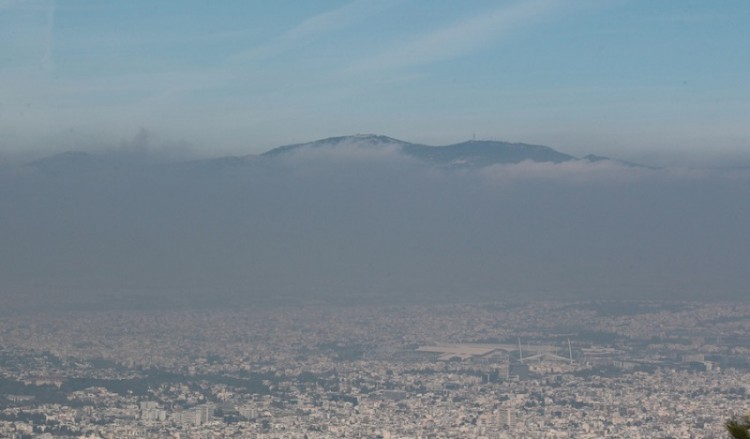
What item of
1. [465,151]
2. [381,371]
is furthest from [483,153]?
[381,371]

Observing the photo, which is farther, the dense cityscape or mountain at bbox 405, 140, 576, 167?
mountain at bbox 405, 140, 576, 167

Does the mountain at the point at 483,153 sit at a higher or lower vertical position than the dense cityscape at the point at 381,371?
higher

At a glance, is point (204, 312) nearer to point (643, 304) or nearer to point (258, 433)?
point (643, 304)

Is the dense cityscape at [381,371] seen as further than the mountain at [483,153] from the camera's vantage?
No

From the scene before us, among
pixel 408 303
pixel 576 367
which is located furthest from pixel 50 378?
pixel 408 303

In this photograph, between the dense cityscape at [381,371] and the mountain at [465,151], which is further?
the mountain at [465,151]

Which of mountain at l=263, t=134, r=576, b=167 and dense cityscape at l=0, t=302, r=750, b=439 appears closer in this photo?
dense cityscape at l=0, t=302, r=750, b=439

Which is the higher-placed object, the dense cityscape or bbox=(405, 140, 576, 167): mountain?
bbox=(405, 140, 576, 167): mountain

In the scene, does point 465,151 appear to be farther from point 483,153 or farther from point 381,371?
point 381,371
